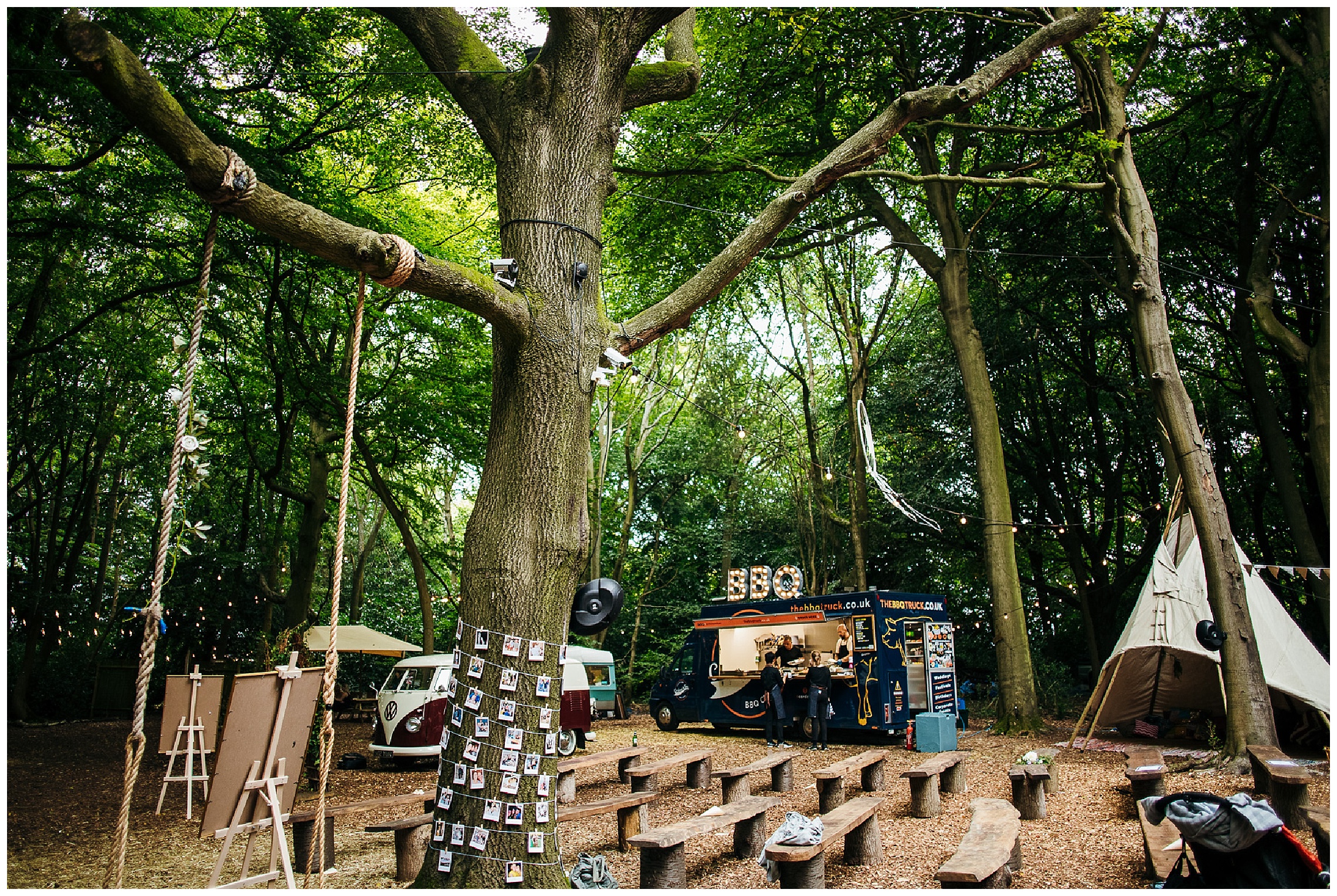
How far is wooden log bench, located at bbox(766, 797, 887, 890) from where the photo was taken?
4910mm

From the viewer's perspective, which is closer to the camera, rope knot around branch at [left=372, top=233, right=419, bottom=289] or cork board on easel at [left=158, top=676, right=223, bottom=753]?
rope knot around branch at [left=372, top=233, right=419, bottom=289]

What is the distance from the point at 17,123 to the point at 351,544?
23.6 m

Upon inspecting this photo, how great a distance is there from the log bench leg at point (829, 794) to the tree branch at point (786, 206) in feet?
14.9

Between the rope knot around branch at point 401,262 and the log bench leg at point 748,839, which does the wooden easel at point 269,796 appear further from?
the log bench leg at point 748,839

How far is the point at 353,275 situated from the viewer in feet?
48.2

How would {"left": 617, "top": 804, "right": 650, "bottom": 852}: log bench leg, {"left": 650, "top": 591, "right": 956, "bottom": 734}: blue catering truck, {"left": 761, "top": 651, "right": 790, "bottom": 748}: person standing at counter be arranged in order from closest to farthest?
{"left": 617, "top": 804, "right": 650, "bottom": 852}: log bench leg → {"left": 650, "top": 591, "right": 956, "bottom": 734}: blue catering truck → {"left": 761, "top": 651, "right": 790, "bottom": 748}: person standing at counter

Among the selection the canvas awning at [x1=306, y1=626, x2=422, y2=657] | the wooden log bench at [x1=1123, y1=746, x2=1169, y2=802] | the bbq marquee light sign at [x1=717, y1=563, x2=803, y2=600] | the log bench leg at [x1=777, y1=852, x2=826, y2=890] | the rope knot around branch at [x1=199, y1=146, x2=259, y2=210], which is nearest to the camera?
the rope knot around branch at [x1=199, y1=146, x2=259, y2=210]

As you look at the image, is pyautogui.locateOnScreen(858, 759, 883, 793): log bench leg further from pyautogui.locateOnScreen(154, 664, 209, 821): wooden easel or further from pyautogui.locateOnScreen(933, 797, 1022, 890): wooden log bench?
pyautogui.locateOnScreen(154, 664, 209, 821): wooden easel

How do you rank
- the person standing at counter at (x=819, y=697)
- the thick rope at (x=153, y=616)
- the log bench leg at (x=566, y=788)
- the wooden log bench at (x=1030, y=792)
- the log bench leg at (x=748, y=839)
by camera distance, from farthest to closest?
the person standing at counter at (x=819, y=697) → the log bench leg at (x=566, y=788) → the wooden log bench at (x=1030, y=792) → the log bench leg at (x=748, y=839) → the thick rope at (x=153, y=616)

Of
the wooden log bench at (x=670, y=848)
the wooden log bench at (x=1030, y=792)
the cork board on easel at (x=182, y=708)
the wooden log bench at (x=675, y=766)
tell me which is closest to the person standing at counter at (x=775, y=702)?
the wooden log bench at (x=675, y=766)

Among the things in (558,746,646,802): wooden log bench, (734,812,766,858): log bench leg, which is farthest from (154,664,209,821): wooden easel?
(734,812,766,858): log bench leg

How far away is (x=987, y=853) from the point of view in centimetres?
462

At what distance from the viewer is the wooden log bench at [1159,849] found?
201 inches

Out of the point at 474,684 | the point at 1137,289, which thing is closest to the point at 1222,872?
the point at 474,684
